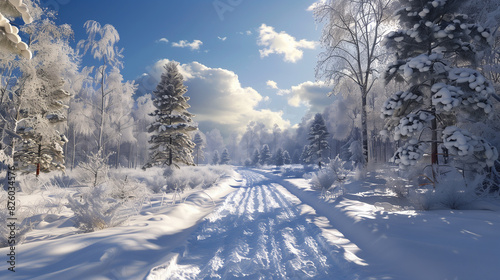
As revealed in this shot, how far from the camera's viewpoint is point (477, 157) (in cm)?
582

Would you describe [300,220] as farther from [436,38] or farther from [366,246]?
[436,38]

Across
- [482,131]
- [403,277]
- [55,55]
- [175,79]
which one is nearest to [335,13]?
[482,131]

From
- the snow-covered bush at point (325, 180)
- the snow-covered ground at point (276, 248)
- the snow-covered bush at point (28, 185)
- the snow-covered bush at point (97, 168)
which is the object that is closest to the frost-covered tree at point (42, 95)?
the snow-covered bush at point (28, 185)

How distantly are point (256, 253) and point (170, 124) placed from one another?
46.0ft

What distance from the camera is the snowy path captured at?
3.05 metres

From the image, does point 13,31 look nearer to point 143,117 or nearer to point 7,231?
point 7,231

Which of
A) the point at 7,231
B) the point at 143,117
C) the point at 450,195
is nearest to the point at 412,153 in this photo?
the point at 450,195

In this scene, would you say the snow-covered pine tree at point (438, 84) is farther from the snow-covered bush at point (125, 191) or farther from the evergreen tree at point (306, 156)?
the evergreen tree at point (306, 156)

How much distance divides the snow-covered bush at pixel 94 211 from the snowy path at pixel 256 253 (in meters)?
1.86

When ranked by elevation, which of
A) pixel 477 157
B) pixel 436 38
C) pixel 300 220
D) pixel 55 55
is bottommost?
pixel 300 220

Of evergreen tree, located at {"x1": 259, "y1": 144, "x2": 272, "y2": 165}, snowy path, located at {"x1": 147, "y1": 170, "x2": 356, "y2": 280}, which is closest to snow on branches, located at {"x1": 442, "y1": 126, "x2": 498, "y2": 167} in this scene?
snowy path, located at {"x1": 147, "y1": 170, "x2": 356, "y2": 280}

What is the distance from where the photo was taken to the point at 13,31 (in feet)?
7.18

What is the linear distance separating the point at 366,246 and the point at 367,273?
3.58ft

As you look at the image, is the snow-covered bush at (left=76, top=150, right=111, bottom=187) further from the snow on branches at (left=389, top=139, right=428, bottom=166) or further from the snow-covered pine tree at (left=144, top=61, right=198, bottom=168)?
the snow on branches at (left=389, top=139, right=428, bottom=166)
